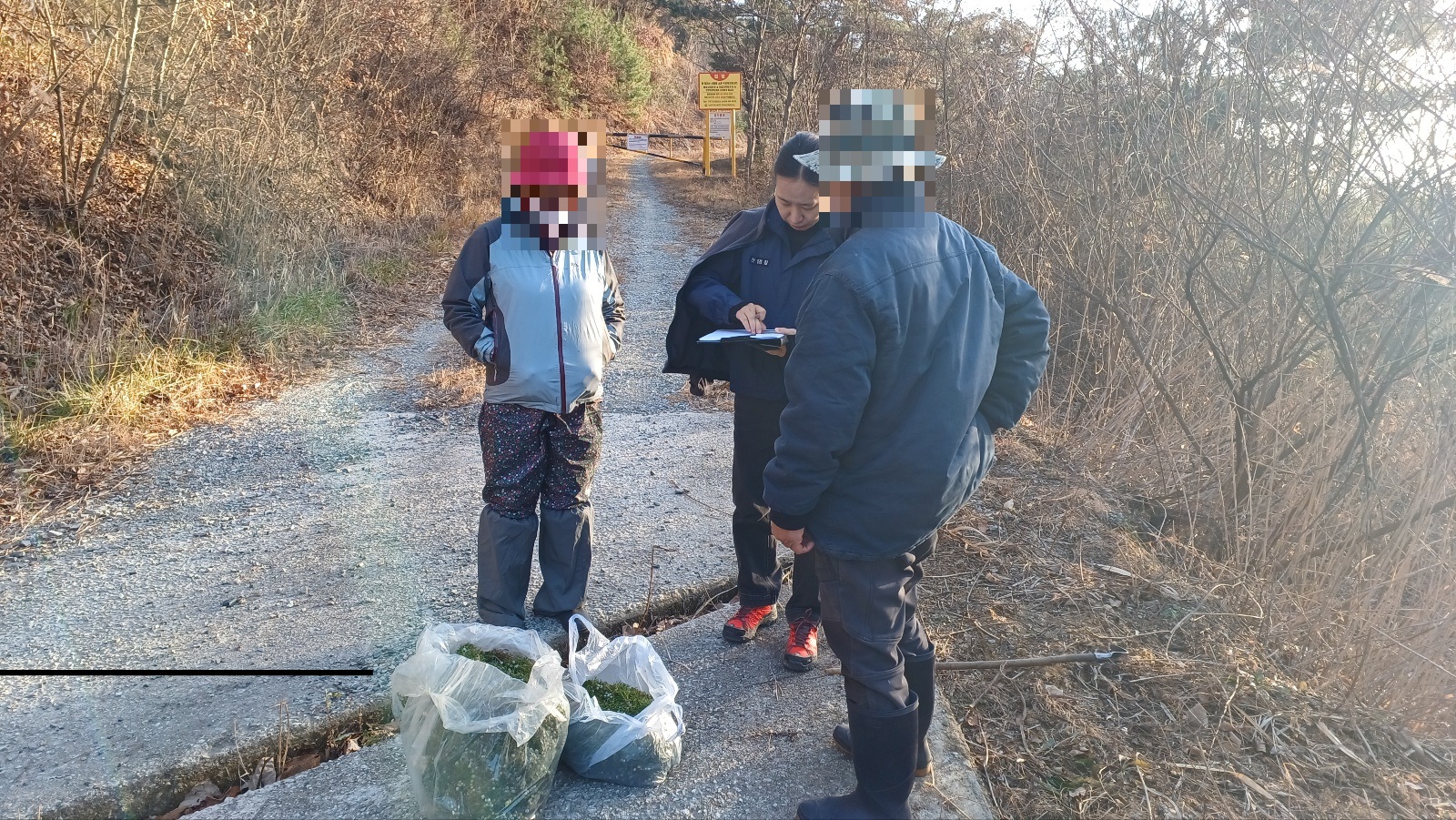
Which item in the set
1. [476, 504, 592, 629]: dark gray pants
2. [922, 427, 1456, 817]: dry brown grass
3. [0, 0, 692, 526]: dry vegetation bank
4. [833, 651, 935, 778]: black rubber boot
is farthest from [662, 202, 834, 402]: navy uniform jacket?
[0, 0, 692, 526]: dry vegetation bank

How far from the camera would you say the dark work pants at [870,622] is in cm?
216

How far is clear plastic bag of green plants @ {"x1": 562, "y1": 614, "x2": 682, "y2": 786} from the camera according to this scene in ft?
8.00

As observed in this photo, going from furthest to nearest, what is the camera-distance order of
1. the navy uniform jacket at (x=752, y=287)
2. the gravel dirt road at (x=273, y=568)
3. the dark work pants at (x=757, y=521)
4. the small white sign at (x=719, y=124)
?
the small white sign at (x=719, y=124)
the dark work pants at (x=757, y=521)
the navy uniform jacket at (x=752, y=287)
the gravel dirt road at (x=273, y=568)

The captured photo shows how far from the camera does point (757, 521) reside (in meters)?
3.15

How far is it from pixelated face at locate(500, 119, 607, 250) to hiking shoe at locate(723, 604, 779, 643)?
1556 mm

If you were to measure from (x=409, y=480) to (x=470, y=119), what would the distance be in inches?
470

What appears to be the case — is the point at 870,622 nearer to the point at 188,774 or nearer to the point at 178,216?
the point at 188,774

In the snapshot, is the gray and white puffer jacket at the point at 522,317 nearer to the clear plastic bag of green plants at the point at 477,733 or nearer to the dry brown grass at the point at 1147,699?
the clear plastic bag of green plants at the point at 477,733

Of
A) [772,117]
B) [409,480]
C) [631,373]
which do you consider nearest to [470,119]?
[772,117]

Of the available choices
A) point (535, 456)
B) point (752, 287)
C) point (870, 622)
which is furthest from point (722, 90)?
point (870, 622)

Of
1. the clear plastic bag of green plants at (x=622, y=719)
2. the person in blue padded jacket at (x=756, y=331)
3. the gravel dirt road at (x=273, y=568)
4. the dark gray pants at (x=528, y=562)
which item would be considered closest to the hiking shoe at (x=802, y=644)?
the person in blue padded jacket at (x=756, y=331)

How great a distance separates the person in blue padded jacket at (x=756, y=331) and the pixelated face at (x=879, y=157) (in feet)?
1.82

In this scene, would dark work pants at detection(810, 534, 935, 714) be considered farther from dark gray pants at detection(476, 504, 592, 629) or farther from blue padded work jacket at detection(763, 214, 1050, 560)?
dark gray pants at detection(476, 504, 592, 629)

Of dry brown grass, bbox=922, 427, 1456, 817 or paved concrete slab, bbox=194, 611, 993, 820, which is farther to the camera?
dry brown grass, bbox=922, 427, 1456, 817
